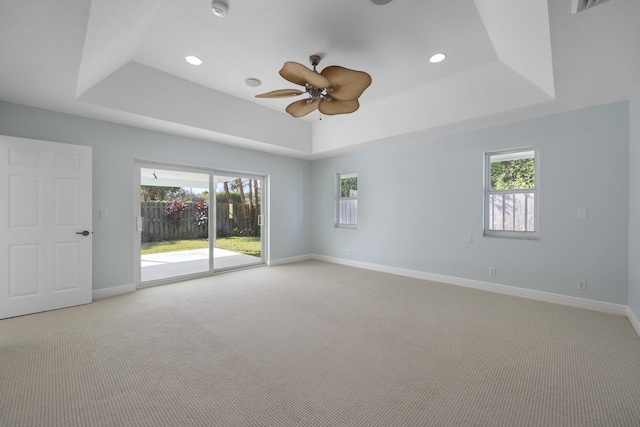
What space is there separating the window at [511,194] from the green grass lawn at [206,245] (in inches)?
179

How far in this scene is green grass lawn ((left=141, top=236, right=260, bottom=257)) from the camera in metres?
4.65

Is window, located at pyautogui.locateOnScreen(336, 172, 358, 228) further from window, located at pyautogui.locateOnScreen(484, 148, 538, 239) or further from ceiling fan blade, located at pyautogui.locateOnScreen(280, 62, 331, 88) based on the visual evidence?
ceiling fan blade, located at pyautogui.locateOnScreen(280, 62, 331, 88)

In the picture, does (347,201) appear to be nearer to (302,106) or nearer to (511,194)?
(511,194)

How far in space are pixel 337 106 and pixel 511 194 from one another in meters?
3.01

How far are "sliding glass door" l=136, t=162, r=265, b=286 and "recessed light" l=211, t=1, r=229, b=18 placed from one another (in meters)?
2.87

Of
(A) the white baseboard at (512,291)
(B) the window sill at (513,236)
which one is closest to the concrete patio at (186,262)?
(A) the white baseboard at (512,291)

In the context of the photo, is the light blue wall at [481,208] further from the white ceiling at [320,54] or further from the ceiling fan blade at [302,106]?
the ceiling fan blade at [302,106]

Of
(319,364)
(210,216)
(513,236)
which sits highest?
(210,216)

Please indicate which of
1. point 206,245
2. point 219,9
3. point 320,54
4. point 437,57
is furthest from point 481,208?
point 206,245

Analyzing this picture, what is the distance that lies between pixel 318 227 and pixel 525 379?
5.12m

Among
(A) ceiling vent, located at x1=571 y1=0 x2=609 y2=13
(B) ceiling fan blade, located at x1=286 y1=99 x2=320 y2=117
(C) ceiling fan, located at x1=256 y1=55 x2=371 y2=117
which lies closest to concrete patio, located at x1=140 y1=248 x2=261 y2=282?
(B) ceiling fan blade, located at x1=286 y1=99 x2=320 y2=117

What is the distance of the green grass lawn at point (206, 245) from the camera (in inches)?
183

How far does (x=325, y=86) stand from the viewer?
2.71 metres

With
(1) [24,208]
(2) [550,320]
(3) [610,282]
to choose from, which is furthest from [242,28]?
(3) [610,282]
